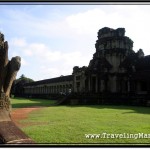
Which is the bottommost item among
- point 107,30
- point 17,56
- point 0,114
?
→ point 0,114

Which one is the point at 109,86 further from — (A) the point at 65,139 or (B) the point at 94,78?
(A) the point at 65,139

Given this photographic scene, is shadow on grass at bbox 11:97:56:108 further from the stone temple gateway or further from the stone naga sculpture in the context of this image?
the stone naga sculpture

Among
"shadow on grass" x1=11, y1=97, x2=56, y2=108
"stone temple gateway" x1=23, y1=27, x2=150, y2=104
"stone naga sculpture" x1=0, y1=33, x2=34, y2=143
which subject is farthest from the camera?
"stone temple gateway" x1=23, y1=27, x2=150, y2=104

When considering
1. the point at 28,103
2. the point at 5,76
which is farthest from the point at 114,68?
the point at 5,76

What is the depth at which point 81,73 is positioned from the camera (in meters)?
42.4

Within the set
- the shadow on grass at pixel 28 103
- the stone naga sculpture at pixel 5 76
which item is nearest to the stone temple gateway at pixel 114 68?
the shadow on grass at pixel 28 103

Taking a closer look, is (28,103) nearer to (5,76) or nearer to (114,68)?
(114,68)

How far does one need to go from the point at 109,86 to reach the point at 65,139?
31565 millimetres

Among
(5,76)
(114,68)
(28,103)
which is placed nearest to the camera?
(5,76)

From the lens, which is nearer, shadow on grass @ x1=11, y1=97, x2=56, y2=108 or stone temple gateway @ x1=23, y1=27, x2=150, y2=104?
shadow on grass @ x1=11, y1=97, x2=56, y2=108

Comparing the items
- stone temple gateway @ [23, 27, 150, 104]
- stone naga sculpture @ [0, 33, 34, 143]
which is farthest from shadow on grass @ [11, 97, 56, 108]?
stone naga sculpture @ [0, 33, 34, 143]

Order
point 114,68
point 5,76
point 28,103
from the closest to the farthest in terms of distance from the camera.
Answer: point 5,76 < point 28,103 < point 114,68

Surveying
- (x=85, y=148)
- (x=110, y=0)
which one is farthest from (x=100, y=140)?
(x=110, y=0)

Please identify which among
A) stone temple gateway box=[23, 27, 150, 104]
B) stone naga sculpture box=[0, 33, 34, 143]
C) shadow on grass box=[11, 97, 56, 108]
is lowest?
shadow on grass box=[11, 97, 56, 108]
